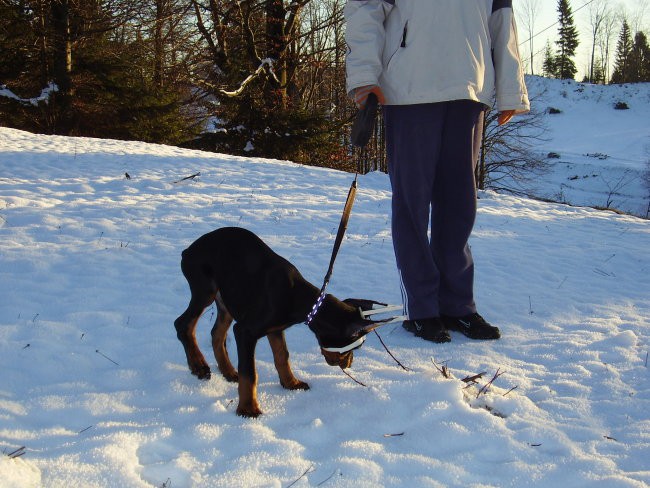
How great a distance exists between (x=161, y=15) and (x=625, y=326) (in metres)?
17.3

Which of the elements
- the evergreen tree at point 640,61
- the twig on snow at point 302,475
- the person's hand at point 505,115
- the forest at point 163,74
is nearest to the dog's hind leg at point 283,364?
the twig on snow at point 302,475

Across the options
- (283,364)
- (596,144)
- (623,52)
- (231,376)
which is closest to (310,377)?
(283,364)

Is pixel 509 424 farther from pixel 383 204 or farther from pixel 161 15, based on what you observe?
pixel 161 15

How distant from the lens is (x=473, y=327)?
3.42 metres

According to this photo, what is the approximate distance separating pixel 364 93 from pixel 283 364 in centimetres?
161

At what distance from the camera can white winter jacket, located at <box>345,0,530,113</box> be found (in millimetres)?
3105

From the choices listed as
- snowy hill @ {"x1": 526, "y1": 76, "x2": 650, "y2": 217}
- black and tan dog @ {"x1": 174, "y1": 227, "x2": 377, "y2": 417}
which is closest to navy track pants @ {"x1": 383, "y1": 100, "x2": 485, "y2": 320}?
black and tan dog @ {"x1": 174, "y1": 227, "x2": 377, "y2": 417}

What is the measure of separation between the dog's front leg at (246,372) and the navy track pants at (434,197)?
4.27 feet

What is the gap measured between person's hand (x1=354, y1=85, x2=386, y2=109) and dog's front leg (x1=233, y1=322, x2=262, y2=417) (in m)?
1.55

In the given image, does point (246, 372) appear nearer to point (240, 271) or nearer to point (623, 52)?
point (240, 271)

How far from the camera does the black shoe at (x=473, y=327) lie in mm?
3395

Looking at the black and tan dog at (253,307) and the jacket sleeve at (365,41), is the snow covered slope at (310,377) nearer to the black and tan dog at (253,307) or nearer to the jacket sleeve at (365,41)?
the black and tan dog at (253,307)

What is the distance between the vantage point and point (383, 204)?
301 inches

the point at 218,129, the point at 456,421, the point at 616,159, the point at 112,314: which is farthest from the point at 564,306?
the point at 616,159
